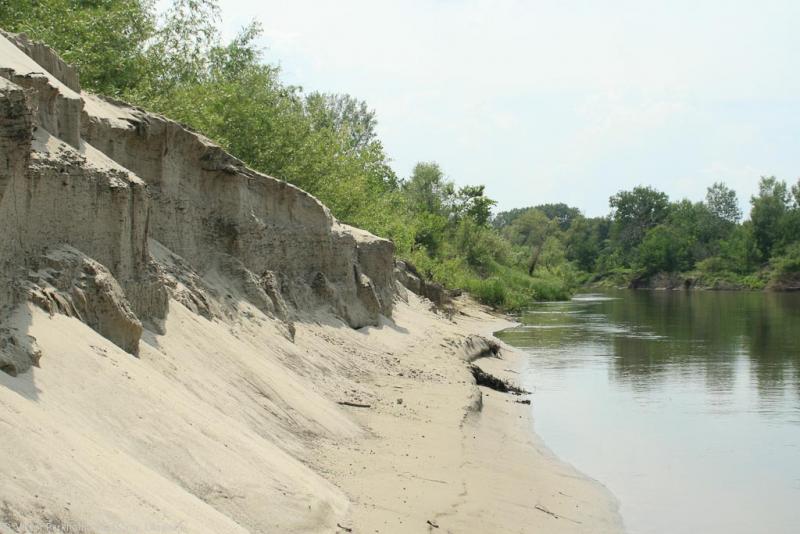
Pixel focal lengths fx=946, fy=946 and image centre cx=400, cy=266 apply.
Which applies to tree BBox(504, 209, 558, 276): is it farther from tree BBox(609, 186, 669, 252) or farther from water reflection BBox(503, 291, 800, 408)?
water reflection BBox(503, 291, 800, 408)

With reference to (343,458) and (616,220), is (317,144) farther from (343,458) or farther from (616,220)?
(616,220)

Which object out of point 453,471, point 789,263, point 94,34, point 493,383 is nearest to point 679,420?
point 493,383

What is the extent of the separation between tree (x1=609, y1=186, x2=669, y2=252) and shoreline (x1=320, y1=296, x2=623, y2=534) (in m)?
116

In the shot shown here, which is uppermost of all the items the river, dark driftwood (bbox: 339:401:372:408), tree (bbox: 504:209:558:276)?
tree (bbox: 504:209:558:276)

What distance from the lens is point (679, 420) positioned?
19438 millimetres

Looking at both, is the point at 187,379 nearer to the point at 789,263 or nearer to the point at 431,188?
the point at 431,188

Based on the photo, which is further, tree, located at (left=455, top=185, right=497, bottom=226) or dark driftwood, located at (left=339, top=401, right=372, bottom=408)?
tree, located at (left=455, top=185, right=497, bottom=226)

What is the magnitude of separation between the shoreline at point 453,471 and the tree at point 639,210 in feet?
381

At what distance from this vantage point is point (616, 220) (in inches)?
5266

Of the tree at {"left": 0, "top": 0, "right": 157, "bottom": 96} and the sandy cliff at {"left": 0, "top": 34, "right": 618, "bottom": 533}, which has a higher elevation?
the tree at {"left": 0, "top": 0, "right": 157, "bottom": 96}

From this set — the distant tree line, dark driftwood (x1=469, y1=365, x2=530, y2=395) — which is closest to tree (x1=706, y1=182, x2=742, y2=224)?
the distant tree line

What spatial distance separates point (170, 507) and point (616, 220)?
13114 cm

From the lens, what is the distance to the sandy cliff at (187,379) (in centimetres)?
720

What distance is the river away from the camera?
1333 cm
